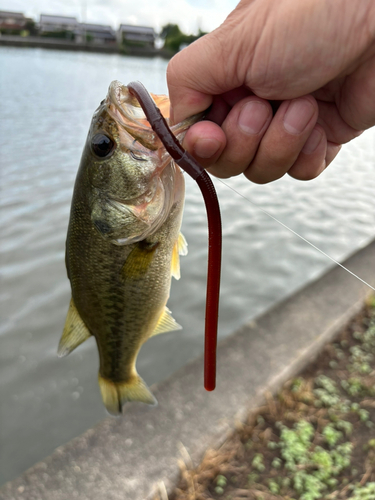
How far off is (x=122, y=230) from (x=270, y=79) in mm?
783

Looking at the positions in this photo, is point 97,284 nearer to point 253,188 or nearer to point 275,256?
point 275,256

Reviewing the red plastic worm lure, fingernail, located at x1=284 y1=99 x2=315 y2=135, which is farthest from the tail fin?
fingernail, located at x1=284 y1=99 x2=315 y2=135

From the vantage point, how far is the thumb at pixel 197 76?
137 centimetres

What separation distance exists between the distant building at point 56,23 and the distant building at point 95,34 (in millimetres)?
1564

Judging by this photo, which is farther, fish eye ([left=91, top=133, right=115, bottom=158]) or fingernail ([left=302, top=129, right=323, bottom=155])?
fingernail ([left=302, top=129, right=323, bottom=155])

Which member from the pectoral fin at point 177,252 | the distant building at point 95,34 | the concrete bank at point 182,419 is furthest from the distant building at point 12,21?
the pectoral fin at point 177,252

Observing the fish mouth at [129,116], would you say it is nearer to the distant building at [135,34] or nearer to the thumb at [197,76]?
the thumb at [197,76]

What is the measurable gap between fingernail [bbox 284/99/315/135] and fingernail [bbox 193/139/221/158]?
30 cm

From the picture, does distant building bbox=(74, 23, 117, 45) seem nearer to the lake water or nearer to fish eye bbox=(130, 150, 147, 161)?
the lake water

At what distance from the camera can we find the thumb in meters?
1.37

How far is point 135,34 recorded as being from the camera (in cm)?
4841

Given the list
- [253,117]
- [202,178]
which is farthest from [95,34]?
[202,178]

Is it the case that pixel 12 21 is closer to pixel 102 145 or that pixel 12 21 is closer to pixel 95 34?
pixel 95 34

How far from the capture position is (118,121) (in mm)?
1386
